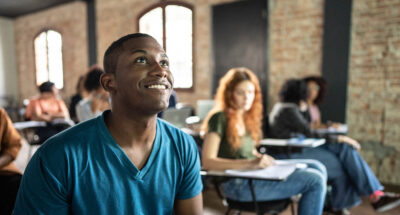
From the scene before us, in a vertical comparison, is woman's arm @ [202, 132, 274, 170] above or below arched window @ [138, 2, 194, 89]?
below

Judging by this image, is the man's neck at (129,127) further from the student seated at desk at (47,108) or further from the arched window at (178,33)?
the arched window at (178,33)

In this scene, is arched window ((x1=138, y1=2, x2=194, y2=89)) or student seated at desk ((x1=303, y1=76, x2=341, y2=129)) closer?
student seated at desk ((x1=303, y1=76, x2=341, y2=129))

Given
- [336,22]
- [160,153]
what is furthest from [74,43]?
[160,153]

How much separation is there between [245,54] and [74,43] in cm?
508

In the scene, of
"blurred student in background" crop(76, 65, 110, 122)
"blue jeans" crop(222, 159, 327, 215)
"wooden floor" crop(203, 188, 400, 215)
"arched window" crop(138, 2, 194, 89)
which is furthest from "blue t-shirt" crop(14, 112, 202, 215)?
"arched window" crop(138, 2, 194, 89)

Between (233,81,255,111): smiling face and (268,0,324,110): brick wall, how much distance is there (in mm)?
2720

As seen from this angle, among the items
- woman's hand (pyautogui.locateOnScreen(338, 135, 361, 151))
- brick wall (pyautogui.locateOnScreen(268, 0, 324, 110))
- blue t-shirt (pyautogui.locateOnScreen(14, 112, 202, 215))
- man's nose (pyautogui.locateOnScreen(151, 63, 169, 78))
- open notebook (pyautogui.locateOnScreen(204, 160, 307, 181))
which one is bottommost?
woman's hand (pyautogui.locateOnScreen(338, 135, 361, 151))

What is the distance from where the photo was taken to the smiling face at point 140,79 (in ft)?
2.98

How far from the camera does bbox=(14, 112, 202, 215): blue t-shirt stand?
0.82m

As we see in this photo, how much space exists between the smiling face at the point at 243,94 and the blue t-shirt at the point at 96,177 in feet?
3.30

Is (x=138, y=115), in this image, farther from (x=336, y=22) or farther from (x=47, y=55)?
(x=47, y=55)

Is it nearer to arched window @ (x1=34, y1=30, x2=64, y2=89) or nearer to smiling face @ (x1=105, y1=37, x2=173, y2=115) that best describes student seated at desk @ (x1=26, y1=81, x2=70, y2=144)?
smiling face @ (x1=105, y1=37, x2=173, y2=115)

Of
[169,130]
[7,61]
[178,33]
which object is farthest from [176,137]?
[7,61]

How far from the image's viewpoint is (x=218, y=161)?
6.02ft
